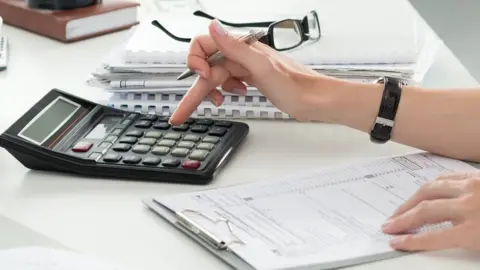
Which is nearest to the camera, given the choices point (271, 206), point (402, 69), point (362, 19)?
point (271, 206)

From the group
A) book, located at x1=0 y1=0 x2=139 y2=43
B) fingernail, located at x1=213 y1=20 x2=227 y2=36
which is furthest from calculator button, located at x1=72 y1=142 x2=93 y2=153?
book, located at x1=0 y1=0 x2=139 y2=43

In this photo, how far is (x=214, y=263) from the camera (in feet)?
2.39

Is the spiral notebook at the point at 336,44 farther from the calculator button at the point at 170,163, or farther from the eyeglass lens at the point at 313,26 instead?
the calculator button at the point at 170,163

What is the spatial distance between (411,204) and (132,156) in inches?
12.6

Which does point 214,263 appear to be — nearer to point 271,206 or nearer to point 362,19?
point 271,206

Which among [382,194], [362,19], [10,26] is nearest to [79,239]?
[382,194]

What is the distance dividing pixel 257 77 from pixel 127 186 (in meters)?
0.23

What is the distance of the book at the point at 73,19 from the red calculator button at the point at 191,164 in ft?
1.78

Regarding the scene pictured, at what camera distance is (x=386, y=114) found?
39.1 inches

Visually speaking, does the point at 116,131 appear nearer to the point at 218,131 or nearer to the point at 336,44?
the point at 218,131

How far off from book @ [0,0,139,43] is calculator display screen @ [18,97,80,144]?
1.20 ft

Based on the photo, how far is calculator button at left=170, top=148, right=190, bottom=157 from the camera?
92 centimetres

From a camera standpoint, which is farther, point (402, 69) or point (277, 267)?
point (402, 69)

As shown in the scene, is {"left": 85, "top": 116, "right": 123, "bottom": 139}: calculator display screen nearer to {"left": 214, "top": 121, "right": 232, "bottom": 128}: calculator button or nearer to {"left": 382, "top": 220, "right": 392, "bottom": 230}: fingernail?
{"left": 214, "top": 121, "right": 232, "bottom": 128}: calculator button
